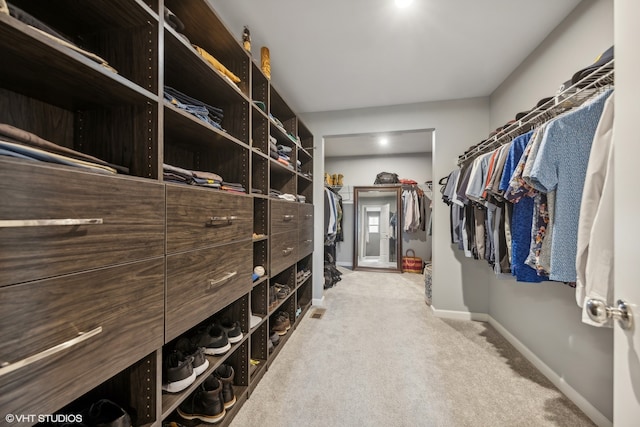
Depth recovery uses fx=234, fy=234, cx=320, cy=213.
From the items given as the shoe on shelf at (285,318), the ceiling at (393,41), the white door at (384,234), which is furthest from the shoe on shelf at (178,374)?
the white door at (384,234)

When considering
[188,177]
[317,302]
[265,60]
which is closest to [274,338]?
[317,302]

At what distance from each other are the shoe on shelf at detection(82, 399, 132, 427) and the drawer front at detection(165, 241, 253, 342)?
9.3 inches

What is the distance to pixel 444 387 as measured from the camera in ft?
4.81

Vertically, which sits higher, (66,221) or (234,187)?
(234,187)

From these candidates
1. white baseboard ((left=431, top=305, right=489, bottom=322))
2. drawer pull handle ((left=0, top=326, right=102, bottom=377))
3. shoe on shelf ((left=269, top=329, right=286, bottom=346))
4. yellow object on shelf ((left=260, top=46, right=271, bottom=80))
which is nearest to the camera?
drawer pull handle ((left=0, top=326, right=102, bottom=377))

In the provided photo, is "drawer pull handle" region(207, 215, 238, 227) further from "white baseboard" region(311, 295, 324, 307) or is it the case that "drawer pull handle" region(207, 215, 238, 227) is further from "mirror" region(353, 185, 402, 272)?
"mirror" region(353, 185, 402, 272)

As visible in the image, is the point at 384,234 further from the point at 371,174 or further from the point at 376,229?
the point at 371,174

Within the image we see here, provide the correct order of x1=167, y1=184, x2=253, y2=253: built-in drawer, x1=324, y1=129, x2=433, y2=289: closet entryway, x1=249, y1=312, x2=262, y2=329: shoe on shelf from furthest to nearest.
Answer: x1=324, y1=129, x2=433, y2=289: closet entryway < x1=249, y1=312, x2=262, y2=329: shoe on shelf < x1=167, y1=184, x2=253, y2=253: built-in drawer

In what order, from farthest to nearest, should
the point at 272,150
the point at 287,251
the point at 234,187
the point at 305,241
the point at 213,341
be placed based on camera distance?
the point at 305,241
the point at 287,251
the point at 272,150
the point at 234,187
the point at 213,341

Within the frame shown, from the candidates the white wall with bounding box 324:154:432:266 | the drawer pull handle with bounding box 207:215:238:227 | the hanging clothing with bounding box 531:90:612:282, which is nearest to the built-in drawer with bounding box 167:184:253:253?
the drawer pull handle with bounding box 207:215:238:227

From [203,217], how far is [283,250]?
944 millimetres

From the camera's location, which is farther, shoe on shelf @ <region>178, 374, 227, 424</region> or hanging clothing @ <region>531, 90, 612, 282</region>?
shoe on shelf @ <region>178, 374, 227, 424</region>

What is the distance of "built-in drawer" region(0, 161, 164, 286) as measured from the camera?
1.55ft

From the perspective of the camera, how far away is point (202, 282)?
3.30ft
